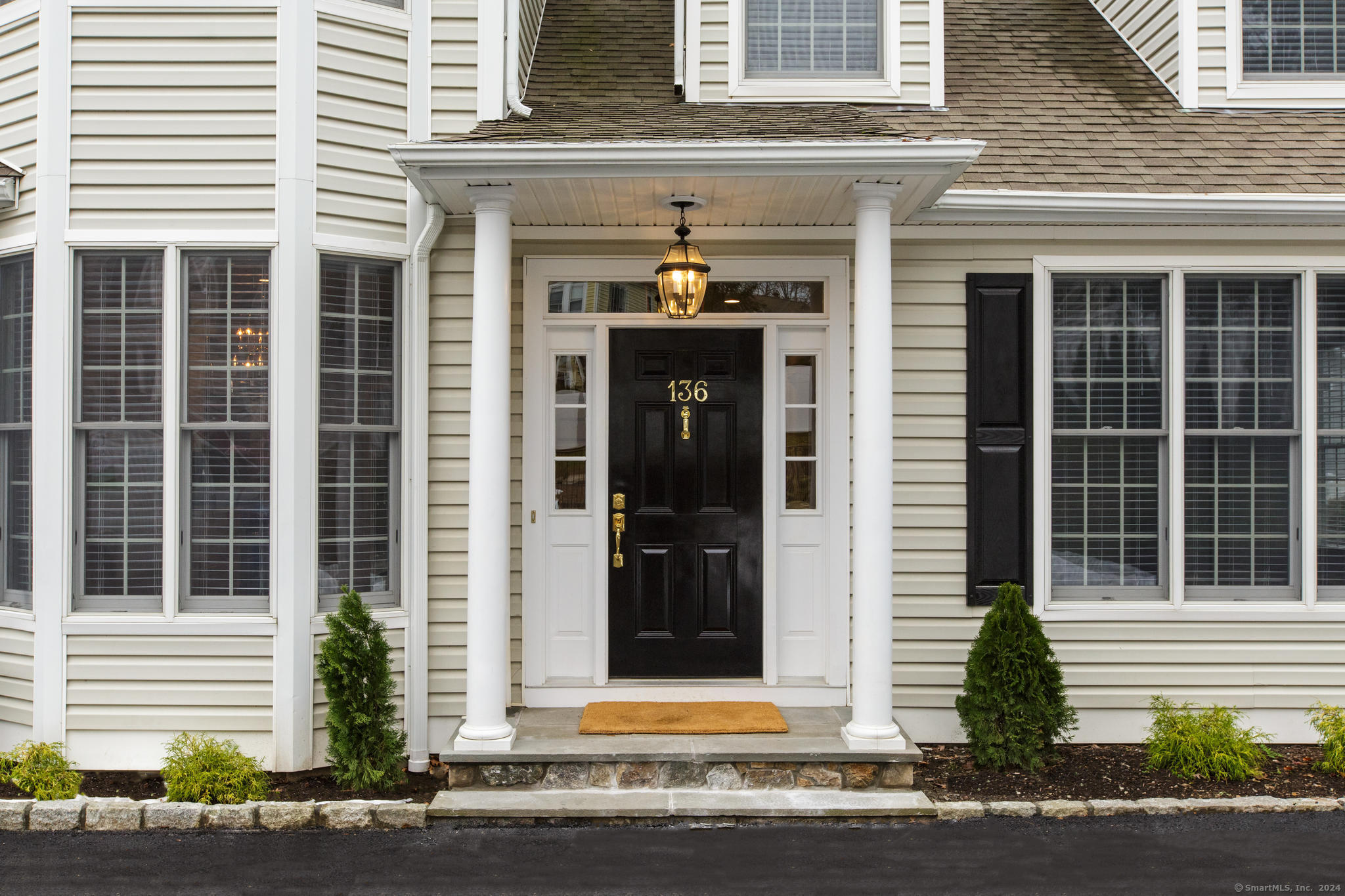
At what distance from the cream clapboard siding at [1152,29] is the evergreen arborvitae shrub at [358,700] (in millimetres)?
5707

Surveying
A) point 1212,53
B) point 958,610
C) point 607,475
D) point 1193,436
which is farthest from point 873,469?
point 1212,53

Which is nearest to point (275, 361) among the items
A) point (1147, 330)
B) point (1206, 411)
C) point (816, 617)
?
point (816, 617)

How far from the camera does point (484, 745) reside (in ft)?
14.5

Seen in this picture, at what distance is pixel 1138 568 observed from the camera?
5.28 meters

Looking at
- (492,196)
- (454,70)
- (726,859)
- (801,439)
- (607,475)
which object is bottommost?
(726,859)

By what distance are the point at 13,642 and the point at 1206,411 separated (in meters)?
6.42

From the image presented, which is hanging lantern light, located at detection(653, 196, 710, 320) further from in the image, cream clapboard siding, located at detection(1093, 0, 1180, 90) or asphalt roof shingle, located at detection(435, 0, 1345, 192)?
cream clapboard siding, located at detection(1093, 0, 1180, 90)

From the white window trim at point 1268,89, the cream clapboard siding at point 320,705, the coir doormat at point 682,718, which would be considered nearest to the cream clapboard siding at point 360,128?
the cream clapboard siding at point 320,705

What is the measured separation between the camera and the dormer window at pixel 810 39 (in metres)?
5.87

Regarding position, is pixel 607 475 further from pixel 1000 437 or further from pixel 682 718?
pixel 1000 437

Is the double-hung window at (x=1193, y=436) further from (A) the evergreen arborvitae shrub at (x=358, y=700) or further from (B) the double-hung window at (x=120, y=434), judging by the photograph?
(B) the double-hung window at (x=120, y=434)

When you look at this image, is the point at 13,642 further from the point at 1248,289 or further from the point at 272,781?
the point at 1248,289

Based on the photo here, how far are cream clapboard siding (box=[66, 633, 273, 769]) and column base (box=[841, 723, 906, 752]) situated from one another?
2.82 m

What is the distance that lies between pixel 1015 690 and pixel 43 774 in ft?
14.9
